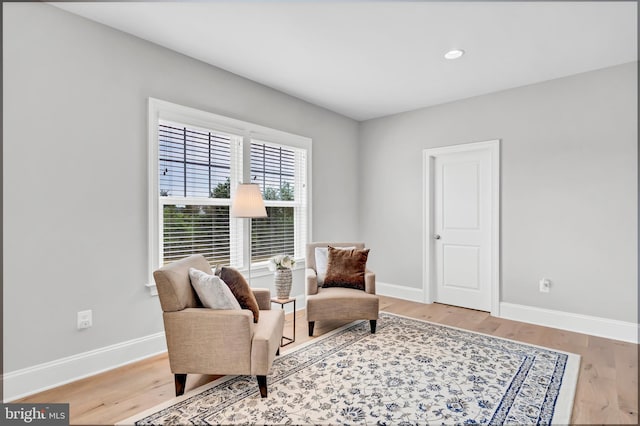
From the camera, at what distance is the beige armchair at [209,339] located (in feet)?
6.96

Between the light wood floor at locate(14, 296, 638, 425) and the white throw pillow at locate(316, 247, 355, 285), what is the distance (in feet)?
1.77

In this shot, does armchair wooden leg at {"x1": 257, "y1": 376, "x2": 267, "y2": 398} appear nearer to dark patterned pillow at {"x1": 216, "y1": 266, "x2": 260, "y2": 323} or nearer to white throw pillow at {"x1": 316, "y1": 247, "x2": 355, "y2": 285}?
dark patterned pillow at {"x1": 216, "y1": 266, "x2": 260, "y2": 323}

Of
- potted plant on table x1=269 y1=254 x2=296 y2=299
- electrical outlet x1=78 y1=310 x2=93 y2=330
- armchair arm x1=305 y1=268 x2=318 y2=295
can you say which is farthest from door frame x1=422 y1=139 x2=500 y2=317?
electrical outlet x1=78 y1=310 x2=93 y2=330

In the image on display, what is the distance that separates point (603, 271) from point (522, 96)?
202cm

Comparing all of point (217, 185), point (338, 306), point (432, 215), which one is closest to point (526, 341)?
point (338, 306)

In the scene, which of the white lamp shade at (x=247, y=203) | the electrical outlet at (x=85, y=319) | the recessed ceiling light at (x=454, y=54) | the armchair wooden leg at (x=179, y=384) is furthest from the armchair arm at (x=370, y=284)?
the electrical outlet at (x=85, y=319)

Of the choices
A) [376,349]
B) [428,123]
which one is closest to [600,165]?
[428,123]

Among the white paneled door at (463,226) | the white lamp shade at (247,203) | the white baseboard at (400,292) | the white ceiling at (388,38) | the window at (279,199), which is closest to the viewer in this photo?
the white ceiling at (388,38)

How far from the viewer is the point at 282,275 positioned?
3.09 meters

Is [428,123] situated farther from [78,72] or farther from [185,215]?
[78,72]

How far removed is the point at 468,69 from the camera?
3367mm

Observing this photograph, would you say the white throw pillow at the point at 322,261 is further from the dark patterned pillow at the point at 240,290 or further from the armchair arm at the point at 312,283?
the dark patterned pillow at the point at 240,290

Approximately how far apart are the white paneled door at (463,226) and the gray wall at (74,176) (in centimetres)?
320

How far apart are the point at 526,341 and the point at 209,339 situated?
2.87 m
